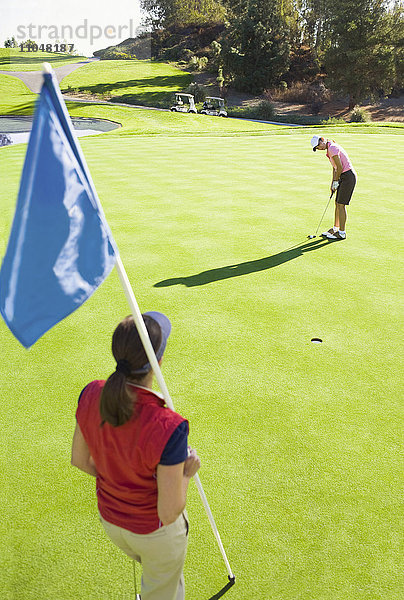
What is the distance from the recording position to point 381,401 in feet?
15.5

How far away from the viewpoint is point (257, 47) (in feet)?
167

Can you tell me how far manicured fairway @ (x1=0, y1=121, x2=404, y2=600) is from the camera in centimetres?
318

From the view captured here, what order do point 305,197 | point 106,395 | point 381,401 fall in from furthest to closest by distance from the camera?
point 305,197 → point 381,401 → point 106,395

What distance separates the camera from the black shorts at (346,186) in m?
8.96

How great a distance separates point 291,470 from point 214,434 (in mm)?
731

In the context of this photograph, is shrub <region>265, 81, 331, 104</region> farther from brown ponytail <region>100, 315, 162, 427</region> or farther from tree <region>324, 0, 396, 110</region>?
brown ponytail <region>100, 315, 162, 427</region>

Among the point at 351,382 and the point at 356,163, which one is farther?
the point at 356,163

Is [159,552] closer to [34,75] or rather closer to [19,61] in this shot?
[34,75]

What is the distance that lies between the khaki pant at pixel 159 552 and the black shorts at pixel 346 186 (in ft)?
25.2

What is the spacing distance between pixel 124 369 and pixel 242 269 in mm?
5781

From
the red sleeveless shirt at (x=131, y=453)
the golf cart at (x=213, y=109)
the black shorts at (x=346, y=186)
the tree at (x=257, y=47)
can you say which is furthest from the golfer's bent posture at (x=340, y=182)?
the tree at (x=257, y=47)

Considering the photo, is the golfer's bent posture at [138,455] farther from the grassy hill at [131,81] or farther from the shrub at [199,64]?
the shrub at [199,64]

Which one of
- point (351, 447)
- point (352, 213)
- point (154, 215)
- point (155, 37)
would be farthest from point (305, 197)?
point (155, 37)

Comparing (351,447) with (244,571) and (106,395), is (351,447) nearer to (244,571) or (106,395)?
(244,571)
